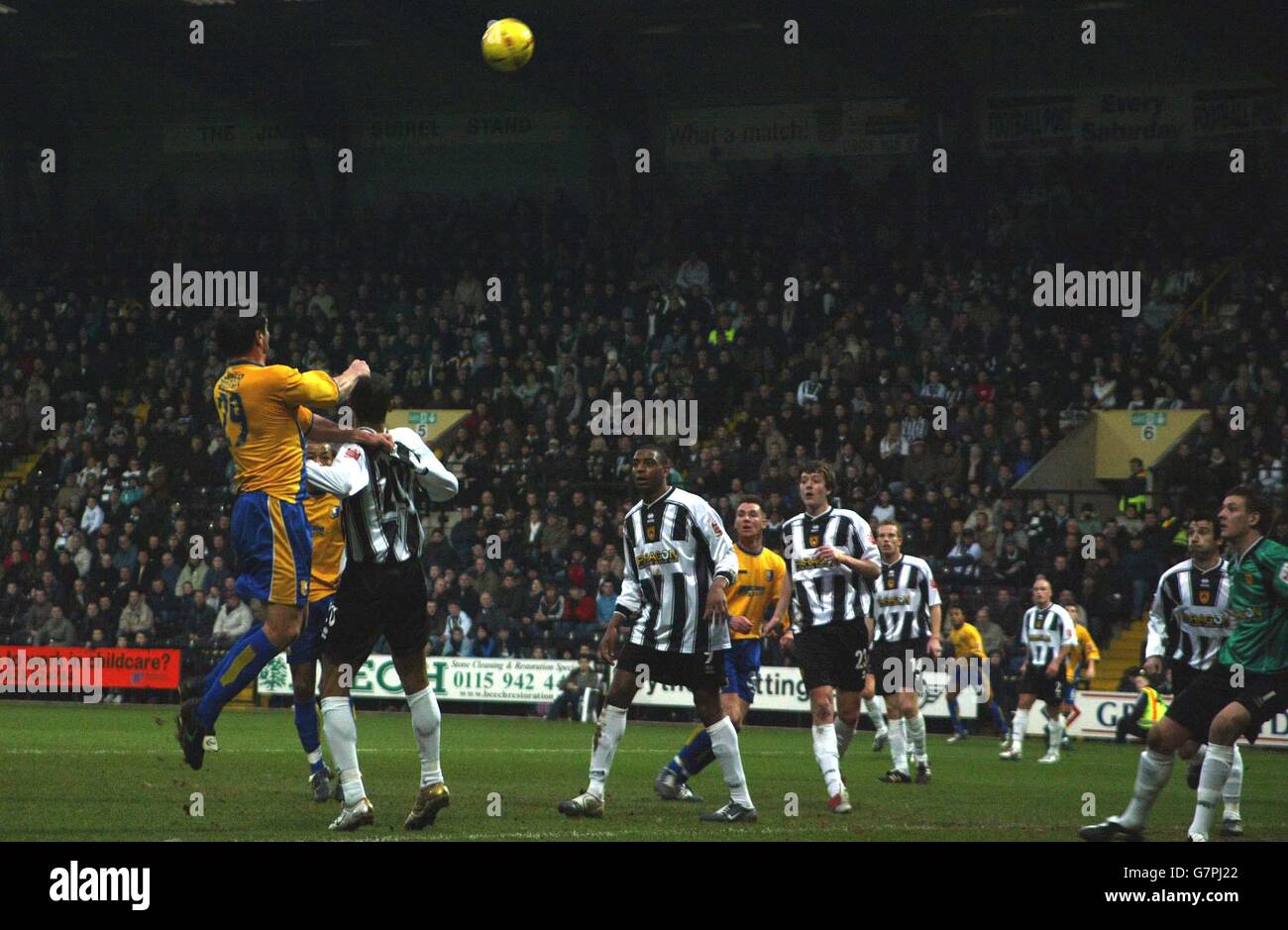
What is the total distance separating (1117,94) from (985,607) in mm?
12953

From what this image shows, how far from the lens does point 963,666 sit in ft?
71.8

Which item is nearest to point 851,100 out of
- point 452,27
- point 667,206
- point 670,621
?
point 667,206

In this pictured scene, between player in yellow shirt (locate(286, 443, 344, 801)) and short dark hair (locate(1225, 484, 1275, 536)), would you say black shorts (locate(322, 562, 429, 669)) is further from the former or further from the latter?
short dark hair (locate(1225, 484, 1275, 536))

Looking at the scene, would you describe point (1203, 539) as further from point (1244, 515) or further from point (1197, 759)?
point (1197, 759)

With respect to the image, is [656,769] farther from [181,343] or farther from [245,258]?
[245,258]

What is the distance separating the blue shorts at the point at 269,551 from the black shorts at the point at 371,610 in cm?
25

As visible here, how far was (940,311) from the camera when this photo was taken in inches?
1127

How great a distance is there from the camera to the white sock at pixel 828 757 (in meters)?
11.1

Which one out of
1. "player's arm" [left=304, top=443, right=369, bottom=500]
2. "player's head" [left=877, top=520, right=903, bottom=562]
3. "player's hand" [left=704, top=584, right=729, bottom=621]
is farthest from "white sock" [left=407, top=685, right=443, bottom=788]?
"player's head" [left=877, top=520, right=903, bottom=562]

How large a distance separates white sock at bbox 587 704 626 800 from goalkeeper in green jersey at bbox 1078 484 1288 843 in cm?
298

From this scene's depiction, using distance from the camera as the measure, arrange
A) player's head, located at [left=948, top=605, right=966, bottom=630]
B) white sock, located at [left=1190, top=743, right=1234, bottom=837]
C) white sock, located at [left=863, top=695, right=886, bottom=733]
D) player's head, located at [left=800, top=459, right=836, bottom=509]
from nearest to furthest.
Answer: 1. white sock, located at [left=1190, top=743, right=1234, bottom=837]
2. player's head, located at [left=800, top=459, right=836, bottom=509]
3. white sock, located at [left=863, top=695, right=886, bottom=733]
4. player's head, located at [left=948, top=605, right=966, bottom=630]

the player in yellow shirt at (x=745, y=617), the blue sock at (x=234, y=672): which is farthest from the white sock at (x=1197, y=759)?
the blue sock at (x=234, y=672)

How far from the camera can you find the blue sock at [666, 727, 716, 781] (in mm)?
11680

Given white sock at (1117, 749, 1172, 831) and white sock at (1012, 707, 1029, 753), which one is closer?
white sock at (1117, 749, 1172, 831)
